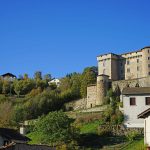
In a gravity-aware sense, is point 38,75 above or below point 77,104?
above

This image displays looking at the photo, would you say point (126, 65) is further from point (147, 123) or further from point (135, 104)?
point (147, 123)

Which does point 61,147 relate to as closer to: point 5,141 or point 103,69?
point 5,141

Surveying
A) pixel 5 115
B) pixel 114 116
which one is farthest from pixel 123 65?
pixel 114 116

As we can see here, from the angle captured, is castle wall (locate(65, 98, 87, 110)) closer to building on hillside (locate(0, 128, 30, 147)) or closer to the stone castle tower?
the stone castle tower

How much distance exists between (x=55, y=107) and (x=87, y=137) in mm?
44084

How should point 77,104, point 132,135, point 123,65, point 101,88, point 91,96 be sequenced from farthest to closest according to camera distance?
point 123,65, point 77,104, point 91,96, point 101,88, point 132,135

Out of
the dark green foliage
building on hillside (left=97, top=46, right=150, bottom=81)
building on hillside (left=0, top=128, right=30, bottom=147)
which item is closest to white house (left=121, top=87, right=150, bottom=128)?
the dark green foliage

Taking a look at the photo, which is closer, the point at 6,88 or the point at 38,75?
the point at 6,88

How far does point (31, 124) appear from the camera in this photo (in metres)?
88.1

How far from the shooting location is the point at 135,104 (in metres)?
63.6

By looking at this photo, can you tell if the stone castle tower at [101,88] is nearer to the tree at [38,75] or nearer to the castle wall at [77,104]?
the castle wall at [77,104]

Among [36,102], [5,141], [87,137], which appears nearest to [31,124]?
[36,102]

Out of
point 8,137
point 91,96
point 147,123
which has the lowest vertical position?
point 8,137

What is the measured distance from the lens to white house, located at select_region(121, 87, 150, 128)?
6297 centimetres
